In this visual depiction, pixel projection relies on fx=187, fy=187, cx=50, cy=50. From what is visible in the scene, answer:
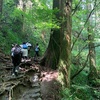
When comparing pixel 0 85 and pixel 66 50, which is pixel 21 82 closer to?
pixel 0 85

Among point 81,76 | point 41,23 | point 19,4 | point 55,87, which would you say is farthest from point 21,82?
point 19,4

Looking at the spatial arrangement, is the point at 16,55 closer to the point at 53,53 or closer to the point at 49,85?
the point at 49,85

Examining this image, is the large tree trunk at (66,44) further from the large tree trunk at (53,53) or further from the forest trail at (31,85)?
the large tree trunk at (53,53)

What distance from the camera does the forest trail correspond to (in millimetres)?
7254

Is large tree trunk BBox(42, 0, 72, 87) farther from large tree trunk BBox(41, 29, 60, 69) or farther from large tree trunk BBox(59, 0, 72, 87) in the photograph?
large tree trunk BBox(41, 29, 60, 69)

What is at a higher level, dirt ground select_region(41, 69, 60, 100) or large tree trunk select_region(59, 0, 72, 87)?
large tree trunk select_region(59, 0, 72, 87)

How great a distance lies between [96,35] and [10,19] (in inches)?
429

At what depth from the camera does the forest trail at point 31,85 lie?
7254mm

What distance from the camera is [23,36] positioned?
802 inches

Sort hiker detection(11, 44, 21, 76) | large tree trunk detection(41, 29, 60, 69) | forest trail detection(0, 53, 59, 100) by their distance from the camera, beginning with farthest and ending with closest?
large tree trunk detection(41, 29, 60, 69)
hiker detection(11, 44, 21, 76)
forest trail detection(0, 53, 59, 100)

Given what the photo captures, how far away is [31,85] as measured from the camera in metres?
8.62

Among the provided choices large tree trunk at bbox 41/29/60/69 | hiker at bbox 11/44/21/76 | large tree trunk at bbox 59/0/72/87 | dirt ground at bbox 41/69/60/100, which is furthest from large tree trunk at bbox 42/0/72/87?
hiker at bbox 11/44/21/76

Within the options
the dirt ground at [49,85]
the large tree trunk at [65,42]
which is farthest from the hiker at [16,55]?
the large tree trunk at [65,42]

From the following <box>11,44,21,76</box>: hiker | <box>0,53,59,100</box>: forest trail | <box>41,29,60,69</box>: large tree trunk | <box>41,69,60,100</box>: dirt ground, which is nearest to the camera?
<box>0,53,59,100</box>: forest trail
